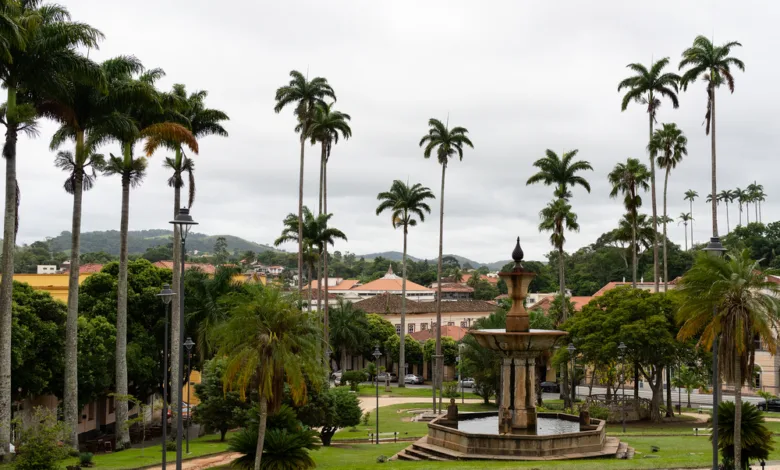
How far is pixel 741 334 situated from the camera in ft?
72.8

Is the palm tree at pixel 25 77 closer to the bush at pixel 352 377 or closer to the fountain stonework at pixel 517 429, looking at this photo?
the fountain stonework at pixel 517 429

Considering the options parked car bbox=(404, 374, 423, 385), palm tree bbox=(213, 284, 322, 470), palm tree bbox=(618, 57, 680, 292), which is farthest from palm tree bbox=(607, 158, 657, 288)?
palm tree bbox=(213, 284, 322, 470)

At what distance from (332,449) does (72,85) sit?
1907cm

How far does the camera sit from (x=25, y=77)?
29.0 m

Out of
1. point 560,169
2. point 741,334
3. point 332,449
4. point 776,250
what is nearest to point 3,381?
point 332,449

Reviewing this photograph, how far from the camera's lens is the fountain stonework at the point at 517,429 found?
27.3 m

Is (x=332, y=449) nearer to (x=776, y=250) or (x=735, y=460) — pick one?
(x=735, y=460)

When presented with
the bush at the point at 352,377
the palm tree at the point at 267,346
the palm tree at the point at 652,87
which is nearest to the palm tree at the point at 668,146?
the palm tree at the point at 652,87

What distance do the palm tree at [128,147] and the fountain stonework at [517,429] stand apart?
14.9 meters

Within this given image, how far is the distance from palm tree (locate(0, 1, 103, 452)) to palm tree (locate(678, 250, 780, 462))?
23060 millimetres

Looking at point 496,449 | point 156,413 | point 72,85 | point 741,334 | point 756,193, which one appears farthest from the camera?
point 756,193

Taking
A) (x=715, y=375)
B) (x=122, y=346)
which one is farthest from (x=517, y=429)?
(x=122, y=346)

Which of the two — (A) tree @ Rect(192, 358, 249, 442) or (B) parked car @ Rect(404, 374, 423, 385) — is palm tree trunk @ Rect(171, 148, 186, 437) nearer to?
(A) tree @ Rect(192, 358, 249, 442)

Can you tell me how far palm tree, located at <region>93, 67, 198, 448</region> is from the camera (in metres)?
34.8
